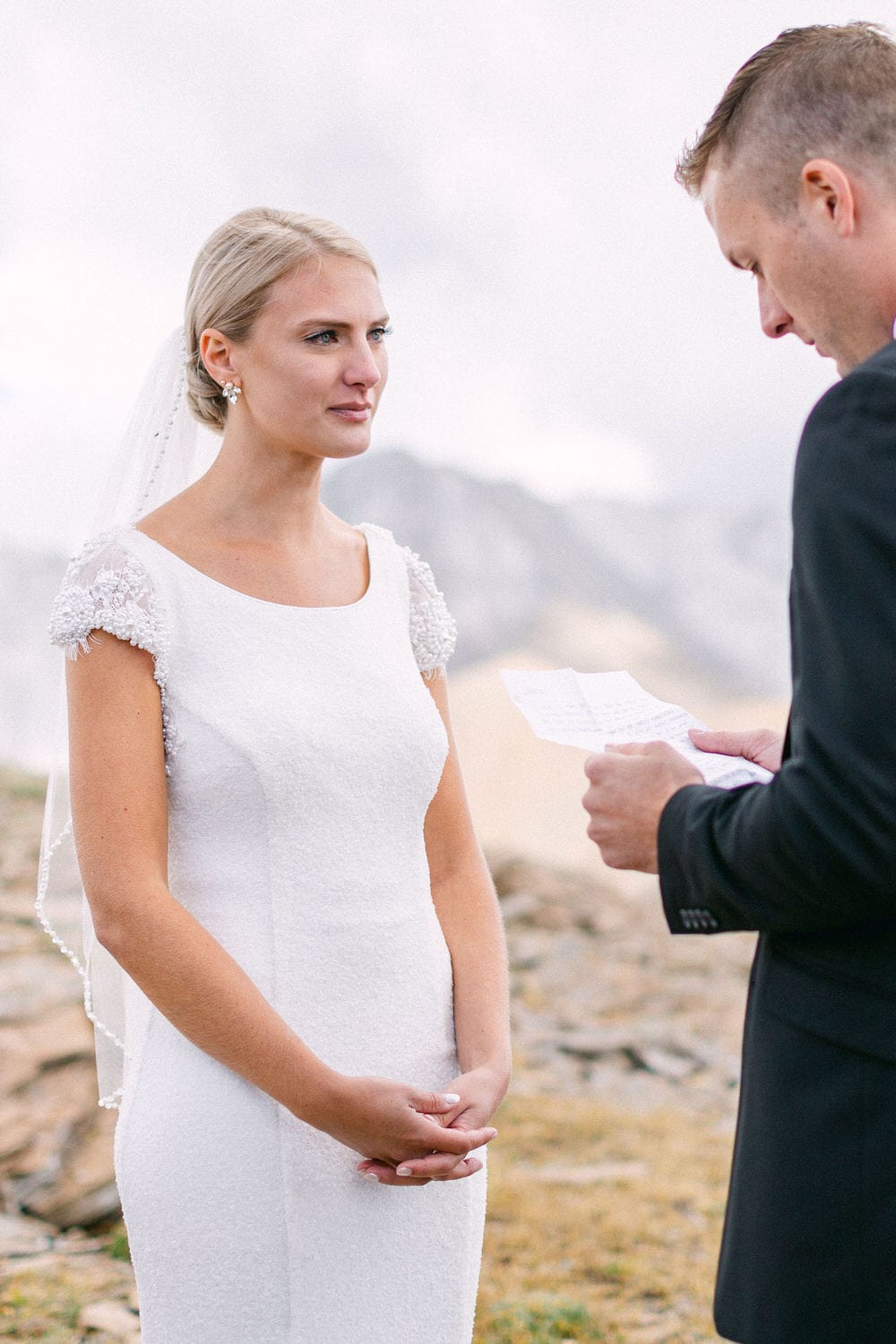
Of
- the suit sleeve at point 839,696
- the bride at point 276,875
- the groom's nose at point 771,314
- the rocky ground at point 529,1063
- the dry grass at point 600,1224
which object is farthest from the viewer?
the dry grass at point 600,1224

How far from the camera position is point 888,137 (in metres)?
1.44

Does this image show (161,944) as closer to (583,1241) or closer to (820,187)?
(820,187)

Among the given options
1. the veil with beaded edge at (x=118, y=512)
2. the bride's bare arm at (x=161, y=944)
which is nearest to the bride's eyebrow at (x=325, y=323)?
the veil with beaded edge at (x=118, y=512)

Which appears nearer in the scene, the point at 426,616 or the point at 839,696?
the point at 839,696

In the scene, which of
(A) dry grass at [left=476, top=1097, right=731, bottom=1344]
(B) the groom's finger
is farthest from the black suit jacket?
(A) dry grass at [left=476, top=1097, right=731, bottom=1344]

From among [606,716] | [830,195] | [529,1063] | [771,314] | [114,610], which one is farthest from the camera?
[529,1063]

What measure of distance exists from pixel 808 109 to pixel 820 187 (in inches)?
4.4

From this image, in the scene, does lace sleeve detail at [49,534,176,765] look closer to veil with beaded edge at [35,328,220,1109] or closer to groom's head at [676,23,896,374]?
veil with beaded edge at [35,328,220,1109]

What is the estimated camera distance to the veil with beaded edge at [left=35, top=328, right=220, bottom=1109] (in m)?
2.34

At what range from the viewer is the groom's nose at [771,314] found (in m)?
1.54

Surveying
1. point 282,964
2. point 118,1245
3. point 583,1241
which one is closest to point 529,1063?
point 583,1241

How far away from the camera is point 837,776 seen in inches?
49.1

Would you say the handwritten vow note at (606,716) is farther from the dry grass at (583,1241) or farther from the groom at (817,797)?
the dry grass at (583,1241)

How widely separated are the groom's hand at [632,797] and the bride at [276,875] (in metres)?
0.57
